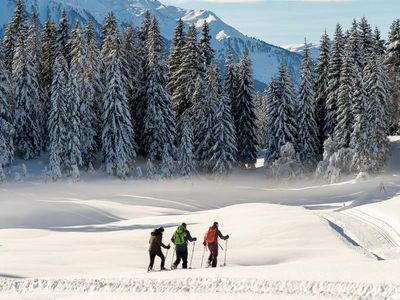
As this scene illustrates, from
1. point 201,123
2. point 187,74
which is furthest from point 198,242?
point 187,74

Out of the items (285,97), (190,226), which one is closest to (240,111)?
(285,97)

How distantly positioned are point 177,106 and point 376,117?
20931 mm

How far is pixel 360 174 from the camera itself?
181 feet

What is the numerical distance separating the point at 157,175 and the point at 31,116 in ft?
47.6

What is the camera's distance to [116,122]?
190 feet

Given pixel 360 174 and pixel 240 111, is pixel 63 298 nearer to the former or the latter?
pixel 360 174

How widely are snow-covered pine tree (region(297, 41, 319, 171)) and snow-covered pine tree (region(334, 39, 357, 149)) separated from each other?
12.0 feet

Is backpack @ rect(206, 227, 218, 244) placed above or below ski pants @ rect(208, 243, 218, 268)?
above

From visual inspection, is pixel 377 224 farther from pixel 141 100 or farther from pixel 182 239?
pixel 141 100

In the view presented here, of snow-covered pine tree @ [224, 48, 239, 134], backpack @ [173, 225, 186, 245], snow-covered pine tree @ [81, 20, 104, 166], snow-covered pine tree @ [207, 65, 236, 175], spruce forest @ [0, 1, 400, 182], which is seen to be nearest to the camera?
backpack @ [173, 225, 186, 245]

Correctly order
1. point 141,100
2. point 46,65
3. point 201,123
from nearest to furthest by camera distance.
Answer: point 201,123 → point 141,100 → point 46,65

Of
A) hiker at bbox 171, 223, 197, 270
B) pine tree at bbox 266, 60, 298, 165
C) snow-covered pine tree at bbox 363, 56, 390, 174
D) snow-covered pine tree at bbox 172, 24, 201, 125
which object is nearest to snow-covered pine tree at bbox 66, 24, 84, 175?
snow-covered pine tree at bbox 172, 24, 201, 125

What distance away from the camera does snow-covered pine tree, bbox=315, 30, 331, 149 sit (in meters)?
66.6

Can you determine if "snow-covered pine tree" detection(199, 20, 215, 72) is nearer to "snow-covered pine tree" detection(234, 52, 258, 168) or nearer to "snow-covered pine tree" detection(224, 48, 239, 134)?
"snow-covered pine tree" detection(224, 48, 239, 134)
